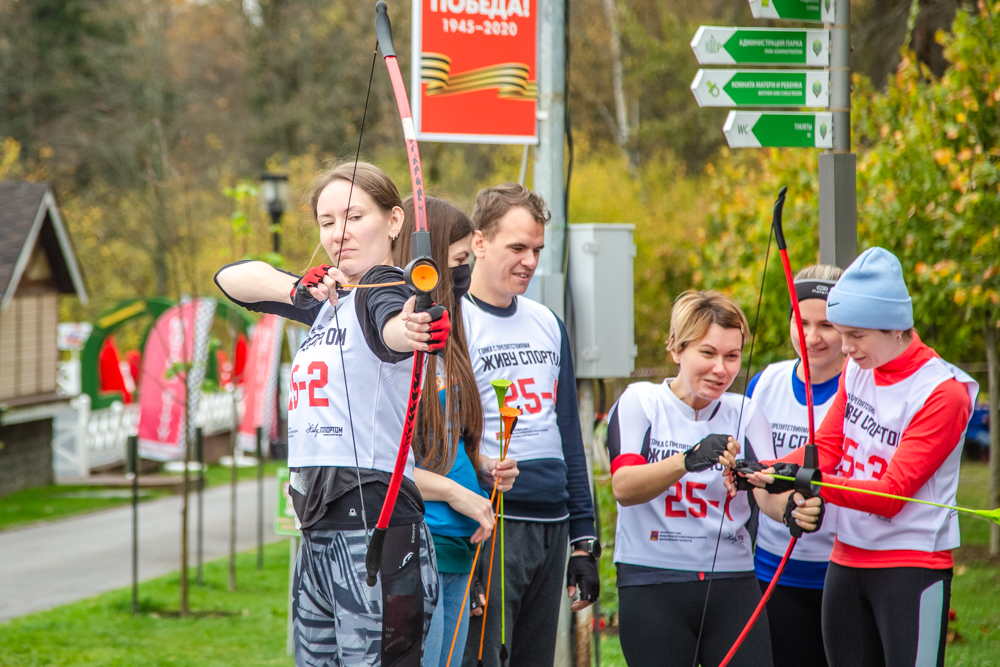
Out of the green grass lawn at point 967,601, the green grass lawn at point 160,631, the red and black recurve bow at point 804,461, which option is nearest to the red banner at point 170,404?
the green grass lawn at point 160,631

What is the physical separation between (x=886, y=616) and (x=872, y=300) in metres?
0.92

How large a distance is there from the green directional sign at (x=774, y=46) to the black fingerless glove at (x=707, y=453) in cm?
173

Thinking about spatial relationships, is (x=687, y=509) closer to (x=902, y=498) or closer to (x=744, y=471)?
(x=744, y=471)

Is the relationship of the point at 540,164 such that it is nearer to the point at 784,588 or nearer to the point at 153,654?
the point at 784,588

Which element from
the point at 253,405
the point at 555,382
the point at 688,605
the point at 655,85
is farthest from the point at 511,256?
the point at 655,85

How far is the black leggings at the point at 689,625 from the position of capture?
296 centimetres

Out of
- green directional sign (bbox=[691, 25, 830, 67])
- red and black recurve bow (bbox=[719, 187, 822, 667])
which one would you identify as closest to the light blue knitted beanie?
red and black recurve bow (bbox=[719, 187, 822, 667])

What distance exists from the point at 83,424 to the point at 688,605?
14.3m

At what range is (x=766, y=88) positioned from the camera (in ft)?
12.8

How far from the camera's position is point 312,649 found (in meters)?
2.30

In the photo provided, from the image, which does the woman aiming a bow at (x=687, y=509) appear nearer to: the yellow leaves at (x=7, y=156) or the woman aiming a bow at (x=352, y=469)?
the woman aiming a bow at (x=352, y=469)

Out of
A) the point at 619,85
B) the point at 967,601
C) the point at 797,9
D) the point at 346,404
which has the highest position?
the point at 619,85

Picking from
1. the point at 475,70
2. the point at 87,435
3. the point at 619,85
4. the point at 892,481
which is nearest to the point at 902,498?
the point at 892,481

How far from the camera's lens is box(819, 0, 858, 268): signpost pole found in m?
3.86
